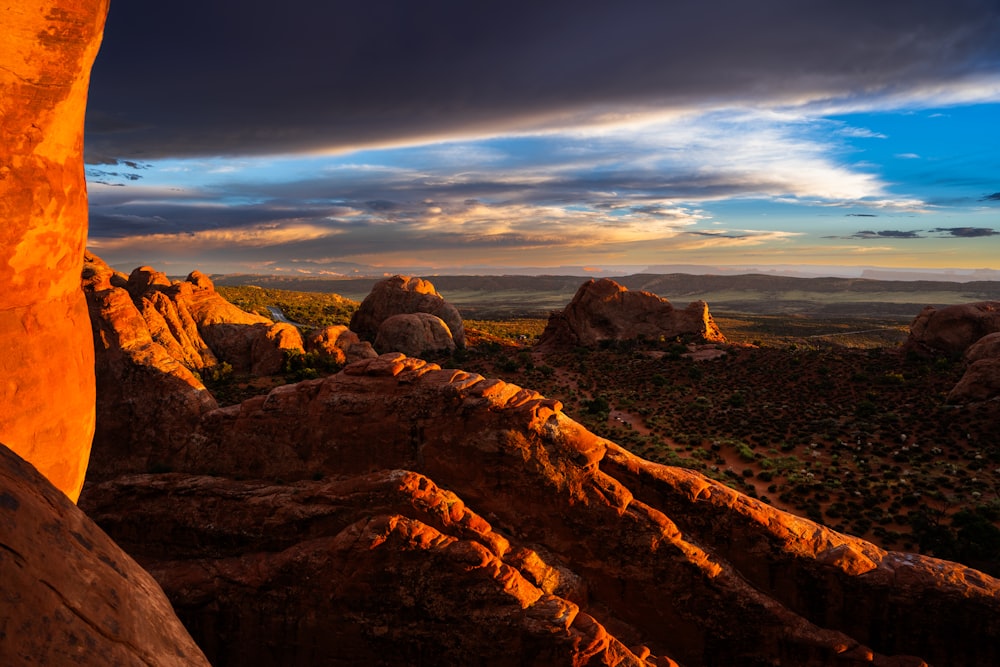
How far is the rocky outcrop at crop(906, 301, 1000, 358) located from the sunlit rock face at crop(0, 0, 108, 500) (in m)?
68.8

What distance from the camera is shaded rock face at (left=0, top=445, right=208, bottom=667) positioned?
527 cm

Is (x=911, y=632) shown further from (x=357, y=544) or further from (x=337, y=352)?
(x=337, y=352)

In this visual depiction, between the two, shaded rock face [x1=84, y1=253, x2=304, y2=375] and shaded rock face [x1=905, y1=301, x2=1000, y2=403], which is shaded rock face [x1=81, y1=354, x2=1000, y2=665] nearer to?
shaded rock face [x1=84, y1=253, x2=304, y2=375]

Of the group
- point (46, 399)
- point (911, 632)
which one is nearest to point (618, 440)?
point (911, 632)

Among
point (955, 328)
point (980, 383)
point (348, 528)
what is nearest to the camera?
point (348, 528)

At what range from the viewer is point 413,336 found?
207 ft

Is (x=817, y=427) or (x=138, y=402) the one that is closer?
(x=138, y=402)

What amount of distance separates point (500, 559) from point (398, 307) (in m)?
61.7

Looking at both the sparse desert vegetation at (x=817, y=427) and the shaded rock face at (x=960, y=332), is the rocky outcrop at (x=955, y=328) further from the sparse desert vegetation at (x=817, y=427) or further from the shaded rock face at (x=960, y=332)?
the sparse desert vegetation at (x=817, y=427)

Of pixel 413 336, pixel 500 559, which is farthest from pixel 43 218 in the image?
pixel 413 336

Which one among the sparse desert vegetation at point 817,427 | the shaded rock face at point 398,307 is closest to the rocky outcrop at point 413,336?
the shaded rock face at point 398,307

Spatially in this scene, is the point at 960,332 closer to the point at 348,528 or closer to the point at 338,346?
the point at 338,346

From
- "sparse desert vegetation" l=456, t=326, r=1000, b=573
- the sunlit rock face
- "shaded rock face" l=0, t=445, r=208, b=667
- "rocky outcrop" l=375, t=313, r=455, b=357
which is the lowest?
"sparse desert vegetation" l=456, t=326, r=1000, b=573

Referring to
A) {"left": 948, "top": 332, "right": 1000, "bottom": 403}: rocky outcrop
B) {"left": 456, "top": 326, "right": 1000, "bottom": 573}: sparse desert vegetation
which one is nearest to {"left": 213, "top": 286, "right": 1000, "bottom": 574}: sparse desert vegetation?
{"left": 456, "top": 326, "right": 1000, "bottom": 573}: sparse desert vegetation
